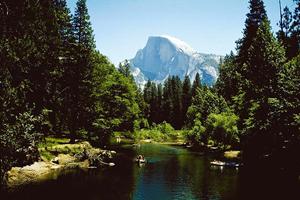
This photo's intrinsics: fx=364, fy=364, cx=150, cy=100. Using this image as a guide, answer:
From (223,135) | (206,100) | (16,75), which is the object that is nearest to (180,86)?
(206,100)

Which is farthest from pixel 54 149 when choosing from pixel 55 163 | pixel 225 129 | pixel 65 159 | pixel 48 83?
pixel 225 129

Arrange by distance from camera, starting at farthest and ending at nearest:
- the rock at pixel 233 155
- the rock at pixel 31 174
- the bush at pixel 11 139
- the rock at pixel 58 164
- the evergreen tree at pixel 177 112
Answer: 1. the evergreen tree at pixel 177 112
2. the rock at pixel 233 155
3. the rock at pixel 58 164
4. the rock at pixel 31 174
5. the bush at pixel 11 139

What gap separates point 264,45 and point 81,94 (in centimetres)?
2954

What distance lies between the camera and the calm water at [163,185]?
33375 mm

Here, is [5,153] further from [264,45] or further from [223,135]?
[223,135]

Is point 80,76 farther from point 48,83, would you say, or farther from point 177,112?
point 177,112

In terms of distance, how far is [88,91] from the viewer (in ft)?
199

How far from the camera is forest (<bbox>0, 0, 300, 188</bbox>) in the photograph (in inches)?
1155

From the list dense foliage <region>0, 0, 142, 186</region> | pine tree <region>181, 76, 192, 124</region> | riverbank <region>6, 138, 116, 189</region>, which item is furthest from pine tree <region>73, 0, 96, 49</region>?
pine tree <region>181, 76, 192, 124</region>

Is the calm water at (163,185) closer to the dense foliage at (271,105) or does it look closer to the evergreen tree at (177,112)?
the dense foliage at (271,105)

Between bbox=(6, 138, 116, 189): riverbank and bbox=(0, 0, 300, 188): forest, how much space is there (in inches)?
60.7

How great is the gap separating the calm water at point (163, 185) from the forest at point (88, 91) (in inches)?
182

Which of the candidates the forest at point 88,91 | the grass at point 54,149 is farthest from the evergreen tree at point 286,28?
the grass at point 54,149

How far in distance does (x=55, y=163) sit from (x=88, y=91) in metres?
17.5
